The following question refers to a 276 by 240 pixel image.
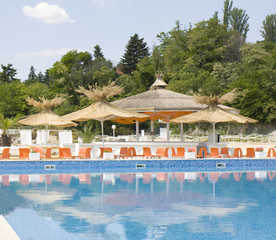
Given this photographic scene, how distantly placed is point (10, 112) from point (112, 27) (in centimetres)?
1820

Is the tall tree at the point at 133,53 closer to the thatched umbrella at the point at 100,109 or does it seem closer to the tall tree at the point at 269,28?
the tall tree at the point at 269,28

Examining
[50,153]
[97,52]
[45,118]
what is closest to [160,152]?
[50,153]

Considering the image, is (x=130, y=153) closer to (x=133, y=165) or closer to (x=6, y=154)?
(x=133, y=165)

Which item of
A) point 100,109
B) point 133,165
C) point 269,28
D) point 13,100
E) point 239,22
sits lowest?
point 133,165

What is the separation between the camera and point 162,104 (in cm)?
2214

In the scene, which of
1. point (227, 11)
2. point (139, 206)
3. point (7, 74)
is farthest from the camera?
point (7, 74)

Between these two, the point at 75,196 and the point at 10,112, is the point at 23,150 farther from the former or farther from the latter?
the point at 10,112

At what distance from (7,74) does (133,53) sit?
871 inches

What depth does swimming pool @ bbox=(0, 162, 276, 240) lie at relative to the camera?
804cm

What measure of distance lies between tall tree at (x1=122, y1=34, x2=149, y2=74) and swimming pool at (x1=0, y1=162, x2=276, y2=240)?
45658 millimetres

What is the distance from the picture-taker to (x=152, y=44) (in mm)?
63531

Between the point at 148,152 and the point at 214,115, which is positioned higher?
the point at 214,115

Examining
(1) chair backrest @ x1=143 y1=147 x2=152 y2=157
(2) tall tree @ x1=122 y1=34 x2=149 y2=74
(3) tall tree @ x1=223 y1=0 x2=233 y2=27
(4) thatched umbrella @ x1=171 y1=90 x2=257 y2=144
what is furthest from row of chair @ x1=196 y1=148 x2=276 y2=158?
(2) tall tree @ x1=122 y1=34 x2=149 y2=74

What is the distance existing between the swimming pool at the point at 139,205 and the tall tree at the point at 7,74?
55.8 m
